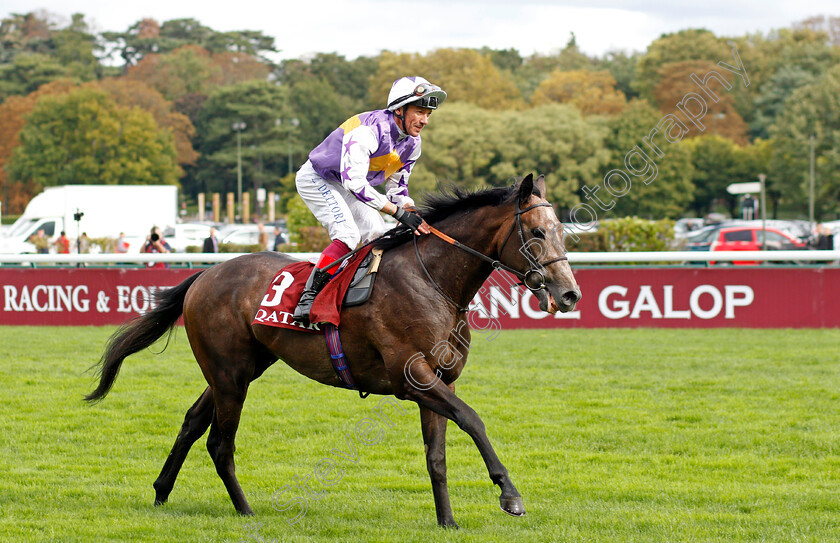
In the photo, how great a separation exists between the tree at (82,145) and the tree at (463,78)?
1604 centimetres

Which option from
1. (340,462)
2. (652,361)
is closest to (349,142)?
(340,462)

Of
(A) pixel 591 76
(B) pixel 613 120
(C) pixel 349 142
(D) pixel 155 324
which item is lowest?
(D) pixel 155 324

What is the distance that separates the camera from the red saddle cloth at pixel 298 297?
464 centimetres

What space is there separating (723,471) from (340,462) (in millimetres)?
2319

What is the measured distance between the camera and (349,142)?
15.1 feet

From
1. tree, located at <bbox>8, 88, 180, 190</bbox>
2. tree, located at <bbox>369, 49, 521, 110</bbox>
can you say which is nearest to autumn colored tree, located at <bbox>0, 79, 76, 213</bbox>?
tree, located at <bbox>8, 88, 180, 190</bbox>

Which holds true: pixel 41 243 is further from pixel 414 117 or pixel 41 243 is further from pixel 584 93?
pixel 584 93

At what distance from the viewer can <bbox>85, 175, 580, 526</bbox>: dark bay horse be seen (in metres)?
4.26

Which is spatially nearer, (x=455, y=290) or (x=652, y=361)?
(x=455, y=290)

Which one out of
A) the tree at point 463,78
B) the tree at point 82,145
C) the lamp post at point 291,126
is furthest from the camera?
the tree at point 463,78

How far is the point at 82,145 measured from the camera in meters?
53.2

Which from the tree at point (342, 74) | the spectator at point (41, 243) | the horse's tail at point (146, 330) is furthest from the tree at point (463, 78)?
the horse's tail at point (146, 330)

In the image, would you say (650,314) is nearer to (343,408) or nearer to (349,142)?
(343,408)

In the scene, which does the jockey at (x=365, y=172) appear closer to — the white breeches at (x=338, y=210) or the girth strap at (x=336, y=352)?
the white breeches at (x=338, y=210)
